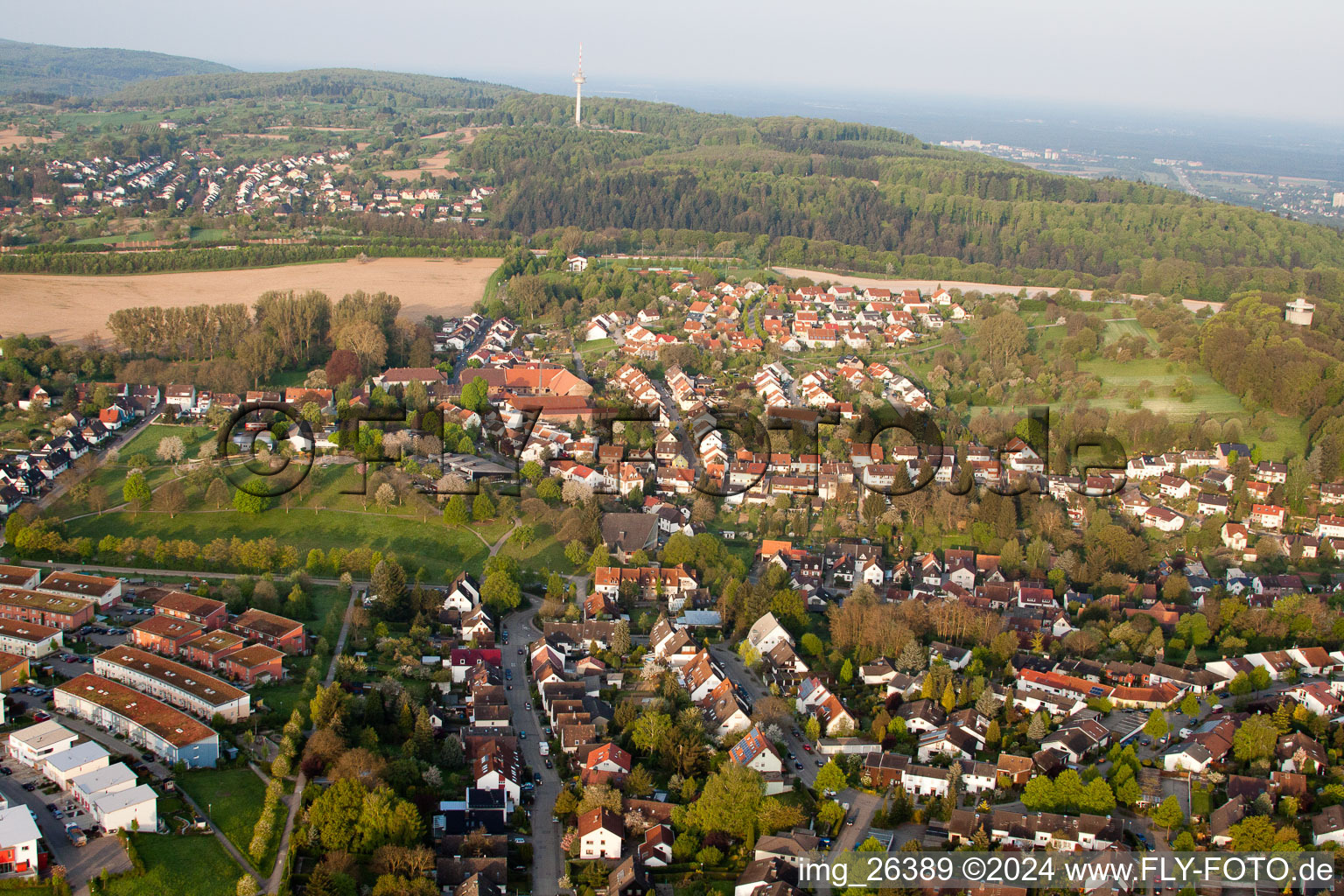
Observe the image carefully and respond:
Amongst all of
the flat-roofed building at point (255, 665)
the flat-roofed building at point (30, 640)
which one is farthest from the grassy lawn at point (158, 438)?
the flat-roofed building at point (255, 665)

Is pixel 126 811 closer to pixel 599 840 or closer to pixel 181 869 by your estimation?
pixel 181 869

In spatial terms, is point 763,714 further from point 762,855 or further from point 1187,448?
point 1187,448

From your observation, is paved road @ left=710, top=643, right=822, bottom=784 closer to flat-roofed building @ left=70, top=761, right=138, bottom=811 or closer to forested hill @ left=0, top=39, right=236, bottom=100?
flat-roofed building @ left=70, top=761, right=138, bottom=811

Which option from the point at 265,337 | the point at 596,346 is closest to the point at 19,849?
the point at 265,337

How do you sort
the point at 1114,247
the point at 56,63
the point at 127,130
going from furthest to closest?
the point at 56,63 → the point at 127,130 → the point at 1114,247

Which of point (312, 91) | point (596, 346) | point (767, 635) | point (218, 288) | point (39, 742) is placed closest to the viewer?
point (39, 742)

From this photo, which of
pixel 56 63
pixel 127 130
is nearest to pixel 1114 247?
pixel 127 130
